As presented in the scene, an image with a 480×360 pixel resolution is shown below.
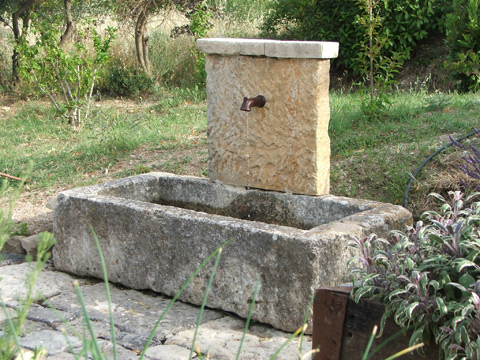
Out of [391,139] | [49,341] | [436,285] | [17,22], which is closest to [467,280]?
A: [436,285]

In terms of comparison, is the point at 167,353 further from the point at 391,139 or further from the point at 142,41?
the point at 142,41

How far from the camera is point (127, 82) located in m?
10.1

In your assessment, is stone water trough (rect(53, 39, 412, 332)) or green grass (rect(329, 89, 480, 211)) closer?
stone water trough (rect(53, 39, 412, 332))

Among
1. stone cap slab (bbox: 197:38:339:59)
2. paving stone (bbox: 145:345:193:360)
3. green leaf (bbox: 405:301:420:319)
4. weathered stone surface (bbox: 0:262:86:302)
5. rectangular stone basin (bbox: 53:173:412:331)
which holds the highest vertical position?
stone cap slab (bbox: 197:38:339:59)

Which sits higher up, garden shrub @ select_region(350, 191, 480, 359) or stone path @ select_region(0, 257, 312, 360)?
garden shrub @ select_region(350, 191, 480, 359)

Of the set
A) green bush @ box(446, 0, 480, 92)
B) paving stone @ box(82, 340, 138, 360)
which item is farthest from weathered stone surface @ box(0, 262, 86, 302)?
green bush @ box(446, 0, 480, 92)

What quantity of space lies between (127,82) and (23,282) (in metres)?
6.45

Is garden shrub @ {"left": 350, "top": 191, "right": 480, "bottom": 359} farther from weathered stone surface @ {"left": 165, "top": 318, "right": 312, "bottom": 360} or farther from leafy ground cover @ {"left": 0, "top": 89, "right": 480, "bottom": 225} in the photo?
leafy ground cover @ {"left": 0, "top": 89, "right": 480, "bottom": 225}

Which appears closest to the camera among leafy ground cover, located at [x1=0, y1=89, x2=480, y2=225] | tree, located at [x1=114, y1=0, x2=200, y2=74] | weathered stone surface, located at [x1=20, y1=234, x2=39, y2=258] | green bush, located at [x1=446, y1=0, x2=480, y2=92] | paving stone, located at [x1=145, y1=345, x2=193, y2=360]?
paving stone, located at [x1=145, y1=345, x2=193, y2=360]

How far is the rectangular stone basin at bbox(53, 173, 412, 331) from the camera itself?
10.9 ft

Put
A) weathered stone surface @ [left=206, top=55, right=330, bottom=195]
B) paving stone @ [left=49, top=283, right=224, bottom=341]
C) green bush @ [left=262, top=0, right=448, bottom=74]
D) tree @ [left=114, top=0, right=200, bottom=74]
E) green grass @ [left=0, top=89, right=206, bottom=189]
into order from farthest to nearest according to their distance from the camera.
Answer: tree @ [left=114, top=0, right=200, bottom=74] → green bush @ [left=262, top=0, right=448, bottom=74] → green grass @ [left=0, top=89, right=206, bottom=189] → weathered stone surface @ [left=206, top=55, right=330, bottom=195] → paving stone @ [left=49, top=283, right=224, bottom=341]

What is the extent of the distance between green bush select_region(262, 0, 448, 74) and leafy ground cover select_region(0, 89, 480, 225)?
2.11 meters

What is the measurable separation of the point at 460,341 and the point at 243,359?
1312 millimetres

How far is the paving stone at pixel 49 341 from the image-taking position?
3059mm
